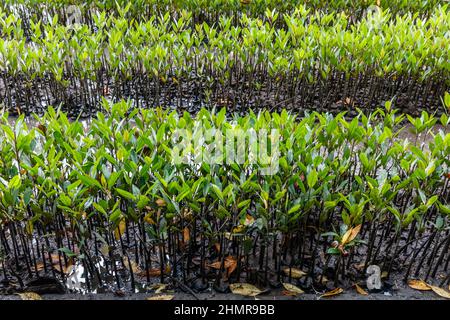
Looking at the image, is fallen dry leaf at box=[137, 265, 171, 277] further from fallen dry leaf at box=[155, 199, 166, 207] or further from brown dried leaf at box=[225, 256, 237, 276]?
fallen dry leaf at box=[155, 199, 166, 207]

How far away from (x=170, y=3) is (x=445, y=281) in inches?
193

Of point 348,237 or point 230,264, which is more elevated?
point 348,237

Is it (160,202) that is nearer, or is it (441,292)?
(160,202)

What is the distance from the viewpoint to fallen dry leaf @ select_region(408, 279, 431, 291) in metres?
2.50

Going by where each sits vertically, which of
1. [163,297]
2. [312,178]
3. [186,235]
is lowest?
[163,297]

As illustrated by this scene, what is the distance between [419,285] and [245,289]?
940mm

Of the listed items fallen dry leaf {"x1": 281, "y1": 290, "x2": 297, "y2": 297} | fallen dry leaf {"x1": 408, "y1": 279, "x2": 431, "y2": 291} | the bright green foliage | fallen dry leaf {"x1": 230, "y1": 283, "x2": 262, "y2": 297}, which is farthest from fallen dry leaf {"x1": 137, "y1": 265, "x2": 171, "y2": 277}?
fallen dry leaf {"x1": 408, "y1": 279, "x2": 431, "y2": 291}

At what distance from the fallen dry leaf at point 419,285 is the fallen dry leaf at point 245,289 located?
2.71 feet

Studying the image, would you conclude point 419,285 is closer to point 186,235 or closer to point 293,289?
point 293,289

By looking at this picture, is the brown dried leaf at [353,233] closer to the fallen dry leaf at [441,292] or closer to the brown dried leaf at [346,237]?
the brown dried leaf at [346,237]

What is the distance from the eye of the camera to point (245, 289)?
8.09 feet

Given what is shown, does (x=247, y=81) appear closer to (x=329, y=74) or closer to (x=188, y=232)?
(x=329, y=74)

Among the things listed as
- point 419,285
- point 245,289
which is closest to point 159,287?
point 245,289
